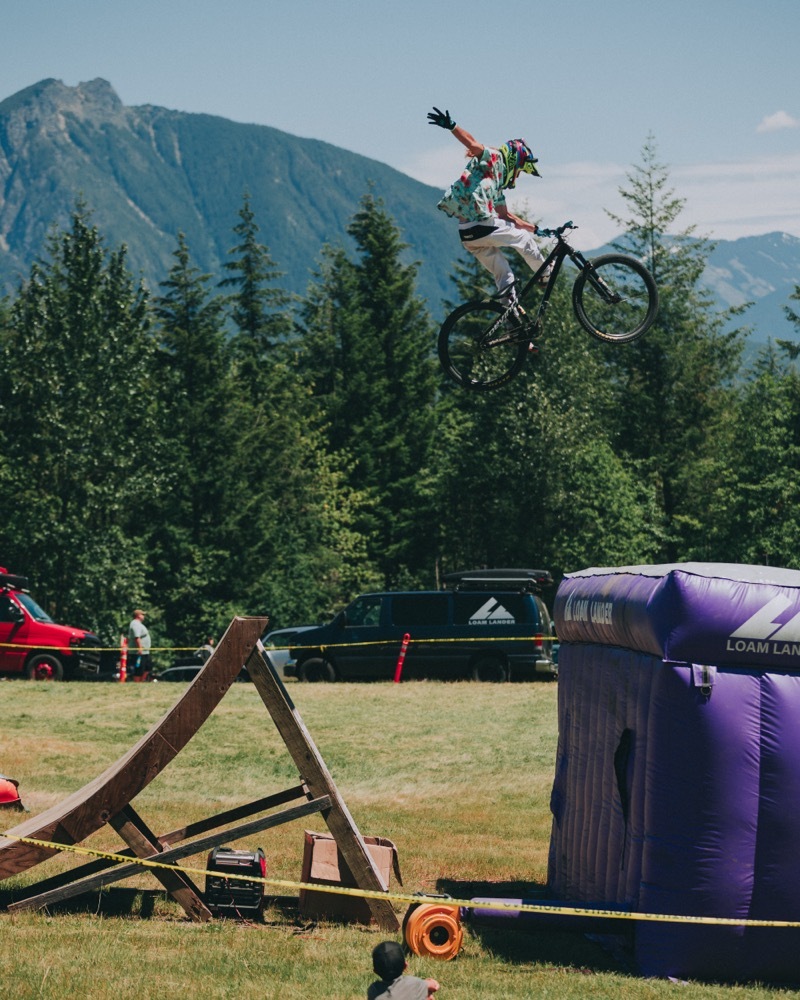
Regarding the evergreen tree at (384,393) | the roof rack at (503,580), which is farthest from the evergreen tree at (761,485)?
the roof rack at (503,580)

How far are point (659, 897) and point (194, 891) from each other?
12.2 feet

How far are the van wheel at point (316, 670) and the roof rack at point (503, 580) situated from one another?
344cm

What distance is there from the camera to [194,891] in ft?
32.4

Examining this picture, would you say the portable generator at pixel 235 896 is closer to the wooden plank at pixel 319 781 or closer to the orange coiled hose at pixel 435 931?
the wooden plank at pixel 319 781

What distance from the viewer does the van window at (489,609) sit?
89.6 ft

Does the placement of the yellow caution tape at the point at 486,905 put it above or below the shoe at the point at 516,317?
below

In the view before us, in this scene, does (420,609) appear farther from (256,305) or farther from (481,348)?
(256,305)

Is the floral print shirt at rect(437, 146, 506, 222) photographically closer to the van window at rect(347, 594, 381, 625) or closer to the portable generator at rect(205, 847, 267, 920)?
the portable generator at rect(205, 847, 267, 920)

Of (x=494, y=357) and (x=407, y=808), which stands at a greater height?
(x=494, y=357)

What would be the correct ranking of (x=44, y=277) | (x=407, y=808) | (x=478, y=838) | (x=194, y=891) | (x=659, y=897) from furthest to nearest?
1. (x=44, y=277)
2. (x=407, y=808)
3. (x=478, y=838)
4. (x=194, y=891)
5. (x=659, y=897)

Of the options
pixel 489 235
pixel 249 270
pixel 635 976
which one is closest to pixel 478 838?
pixel 635 976

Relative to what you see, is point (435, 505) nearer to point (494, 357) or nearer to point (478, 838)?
point (494, 357)

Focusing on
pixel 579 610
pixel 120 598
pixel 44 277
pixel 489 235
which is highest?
pixel 44 277

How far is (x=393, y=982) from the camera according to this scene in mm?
6496
